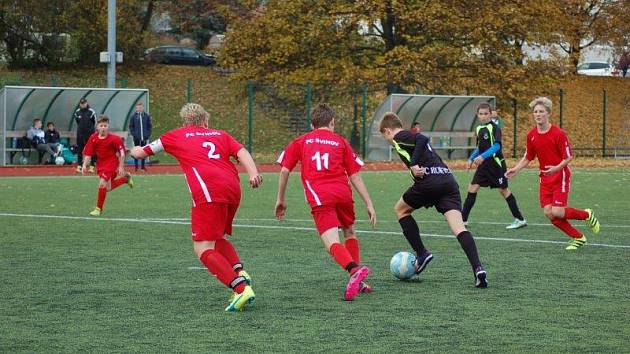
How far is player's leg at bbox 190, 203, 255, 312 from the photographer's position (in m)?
8.63

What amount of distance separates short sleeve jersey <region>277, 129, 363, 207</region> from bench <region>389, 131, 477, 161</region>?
94.9 feet

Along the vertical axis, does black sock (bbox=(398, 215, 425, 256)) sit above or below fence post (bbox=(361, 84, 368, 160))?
below

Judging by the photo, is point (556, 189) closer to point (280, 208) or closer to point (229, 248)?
point (280, 208)

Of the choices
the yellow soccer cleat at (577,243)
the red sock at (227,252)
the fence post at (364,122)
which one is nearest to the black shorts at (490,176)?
the yellow soccer cleat at (577,243)

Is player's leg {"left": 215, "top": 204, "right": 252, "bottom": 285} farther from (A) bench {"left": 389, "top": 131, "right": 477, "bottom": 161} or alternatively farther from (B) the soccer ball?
(A) bench {"left": 389, "top": 131, "right": 477, "bottom": 161}

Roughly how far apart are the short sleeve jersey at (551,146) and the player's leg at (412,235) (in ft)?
9.80

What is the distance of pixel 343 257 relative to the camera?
9164mm

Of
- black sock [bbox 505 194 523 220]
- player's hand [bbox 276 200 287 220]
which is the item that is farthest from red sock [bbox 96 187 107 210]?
player's hand [bbox 276 200 287 220]

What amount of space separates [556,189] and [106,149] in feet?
25.2

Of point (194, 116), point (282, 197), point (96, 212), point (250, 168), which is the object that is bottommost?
point (96, 212)

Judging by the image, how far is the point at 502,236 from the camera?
14094mm

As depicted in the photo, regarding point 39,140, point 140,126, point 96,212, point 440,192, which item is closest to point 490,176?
point 440,192

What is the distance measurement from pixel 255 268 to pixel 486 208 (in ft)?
27.4

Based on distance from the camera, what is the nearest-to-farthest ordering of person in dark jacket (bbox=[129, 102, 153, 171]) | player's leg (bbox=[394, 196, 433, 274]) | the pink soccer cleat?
the pink soccer cleat < player's leg (bbox=[394, 196, 433, 274]) < person in dark jacket (bbox=[129, 102, 153, 171])
